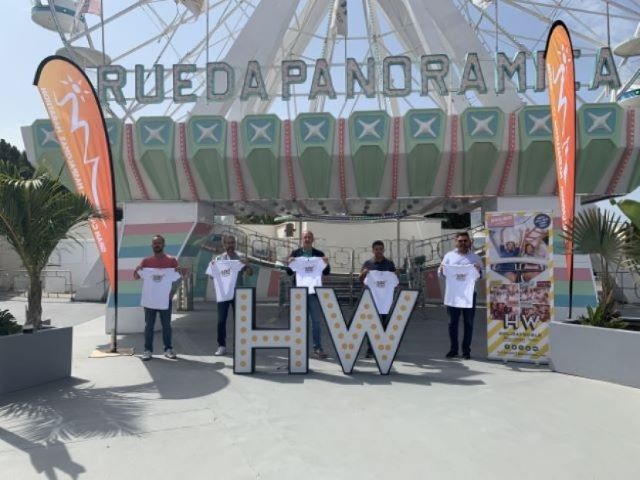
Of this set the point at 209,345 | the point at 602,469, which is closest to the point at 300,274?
the point at 209,345

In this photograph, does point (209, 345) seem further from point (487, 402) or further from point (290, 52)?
point (290, 52)

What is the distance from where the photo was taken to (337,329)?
20.9ft

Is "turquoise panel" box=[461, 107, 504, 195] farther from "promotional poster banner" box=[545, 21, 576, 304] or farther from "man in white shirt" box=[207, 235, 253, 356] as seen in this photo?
"man in white shirt" box=[207, 235, 253, 356]

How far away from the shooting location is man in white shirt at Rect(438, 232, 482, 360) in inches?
290

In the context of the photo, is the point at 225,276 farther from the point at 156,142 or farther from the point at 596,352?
the point at 596,352

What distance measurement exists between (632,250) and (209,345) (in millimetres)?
6641

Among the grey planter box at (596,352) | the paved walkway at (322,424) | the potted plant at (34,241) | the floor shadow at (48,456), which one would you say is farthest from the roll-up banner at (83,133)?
the grey planter box at (596,352)

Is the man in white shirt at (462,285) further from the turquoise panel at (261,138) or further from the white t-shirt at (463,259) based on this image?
the turquoise panel at (261,138)

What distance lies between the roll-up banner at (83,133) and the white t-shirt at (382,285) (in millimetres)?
4025

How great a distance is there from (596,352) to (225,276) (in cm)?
522

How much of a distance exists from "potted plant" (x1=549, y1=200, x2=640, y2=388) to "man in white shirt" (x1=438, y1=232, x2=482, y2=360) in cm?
118

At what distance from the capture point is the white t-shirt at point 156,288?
7.49 m

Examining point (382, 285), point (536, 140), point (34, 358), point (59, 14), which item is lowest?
point (34, 358)

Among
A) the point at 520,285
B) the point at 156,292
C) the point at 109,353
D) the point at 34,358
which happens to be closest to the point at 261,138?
the point at 156,292
